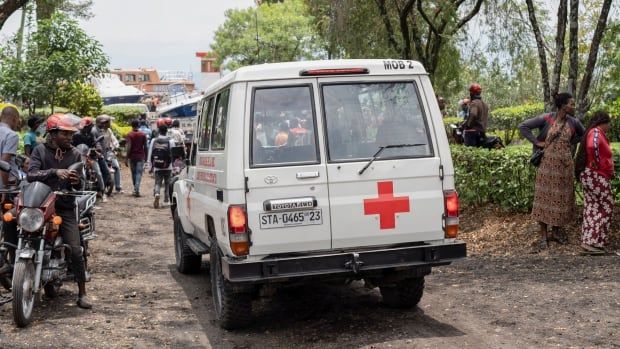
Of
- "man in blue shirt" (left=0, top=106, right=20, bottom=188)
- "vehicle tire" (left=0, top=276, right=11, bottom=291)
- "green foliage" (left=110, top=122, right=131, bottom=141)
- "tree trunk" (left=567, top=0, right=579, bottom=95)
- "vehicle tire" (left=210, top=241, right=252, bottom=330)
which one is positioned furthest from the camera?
"green foliage" (left=110, top=122, right=131, bottom=141)

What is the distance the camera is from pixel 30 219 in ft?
24.8

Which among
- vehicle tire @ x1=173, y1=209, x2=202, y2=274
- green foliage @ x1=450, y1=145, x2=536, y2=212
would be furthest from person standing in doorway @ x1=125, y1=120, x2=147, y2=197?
vehicle tire @ x1=173, y1=209, x2=202, y2=274

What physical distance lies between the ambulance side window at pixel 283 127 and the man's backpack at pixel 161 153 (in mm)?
11022

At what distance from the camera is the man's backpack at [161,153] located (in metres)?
17.7

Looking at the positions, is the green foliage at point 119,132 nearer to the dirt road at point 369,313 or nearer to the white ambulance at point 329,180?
the dirt road at point 369,313

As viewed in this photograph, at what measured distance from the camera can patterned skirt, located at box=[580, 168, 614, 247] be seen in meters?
9.89

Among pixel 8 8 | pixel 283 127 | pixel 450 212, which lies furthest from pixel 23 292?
pixel 8 8

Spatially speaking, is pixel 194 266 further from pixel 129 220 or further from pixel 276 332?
pixel 129 220

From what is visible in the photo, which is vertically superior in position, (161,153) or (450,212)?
(161,153)

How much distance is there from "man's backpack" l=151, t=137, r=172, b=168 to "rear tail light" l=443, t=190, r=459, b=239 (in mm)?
11406

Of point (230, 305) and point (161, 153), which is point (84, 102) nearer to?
point (161, 153)

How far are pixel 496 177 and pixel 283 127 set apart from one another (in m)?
6.05

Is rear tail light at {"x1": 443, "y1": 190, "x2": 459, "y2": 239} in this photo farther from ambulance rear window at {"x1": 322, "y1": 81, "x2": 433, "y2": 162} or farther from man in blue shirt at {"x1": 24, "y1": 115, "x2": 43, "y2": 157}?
man in blue shirt at {"x1": 24, "y1": 115, "x2": 43, "y2": 157}

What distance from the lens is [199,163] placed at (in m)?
8.35
